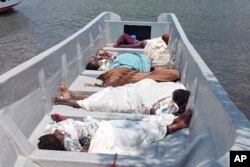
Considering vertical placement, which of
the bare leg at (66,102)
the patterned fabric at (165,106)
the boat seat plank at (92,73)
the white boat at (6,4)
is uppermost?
the patterned fabric at (165,106)

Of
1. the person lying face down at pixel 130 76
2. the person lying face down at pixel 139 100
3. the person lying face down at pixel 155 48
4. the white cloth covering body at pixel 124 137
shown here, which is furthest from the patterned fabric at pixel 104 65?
the white cloth covering body at pixel 124 137

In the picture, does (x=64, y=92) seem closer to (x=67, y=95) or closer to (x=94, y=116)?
(x=67, y=95)

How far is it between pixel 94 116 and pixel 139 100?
1.97 feet

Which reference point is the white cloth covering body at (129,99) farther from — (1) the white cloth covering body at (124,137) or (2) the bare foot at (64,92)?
(1) the white cloth covering body at (124,137)

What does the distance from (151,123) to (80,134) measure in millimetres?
730

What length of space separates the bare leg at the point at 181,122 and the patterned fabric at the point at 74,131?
2.60 ft

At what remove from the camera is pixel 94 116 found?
3.86 m

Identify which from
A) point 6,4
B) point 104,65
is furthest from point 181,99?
point 6,4

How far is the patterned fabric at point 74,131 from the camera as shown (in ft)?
10.2

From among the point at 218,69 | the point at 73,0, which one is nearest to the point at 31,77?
the point at 218,69

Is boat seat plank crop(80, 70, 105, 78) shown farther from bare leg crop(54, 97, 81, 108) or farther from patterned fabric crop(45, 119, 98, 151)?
patterned fabric crop(45, 119, 98, 151)

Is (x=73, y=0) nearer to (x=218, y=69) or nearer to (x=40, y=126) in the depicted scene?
(x=218, y=69)

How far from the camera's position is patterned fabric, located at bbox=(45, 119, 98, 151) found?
10.2ft

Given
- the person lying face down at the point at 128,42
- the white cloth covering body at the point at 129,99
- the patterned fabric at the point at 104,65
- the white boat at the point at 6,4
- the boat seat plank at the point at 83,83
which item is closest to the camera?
the white cloth covering body at the point at 129,99
